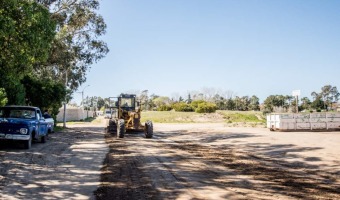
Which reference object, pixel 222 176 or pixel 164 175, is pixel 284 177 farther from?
pixel 164 175

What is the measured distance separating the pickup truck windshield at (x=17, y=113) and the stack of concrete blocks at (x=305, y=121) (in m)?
20.0

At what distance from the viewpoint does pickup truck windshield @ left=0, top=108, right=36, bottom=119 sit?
13.5 m

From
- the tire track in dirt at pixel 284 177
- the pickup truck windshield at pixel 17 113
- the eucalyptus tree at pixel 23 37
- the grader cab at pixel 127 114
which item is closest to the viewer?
the tire track in dirt at pixel 284 177

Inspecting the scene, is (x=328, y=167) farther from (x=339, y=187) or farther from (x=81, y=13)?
(x=81, y=13)

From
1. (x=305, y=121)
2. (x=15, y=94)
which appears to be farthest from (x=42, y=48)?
(x=305, y=121)

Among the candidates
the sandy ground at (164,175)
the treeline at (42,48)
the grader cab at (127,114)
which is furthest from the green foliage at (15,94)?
the sandy ground at (164,175)

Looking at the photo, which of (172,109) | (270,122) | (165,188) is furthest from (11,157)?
(172,109)

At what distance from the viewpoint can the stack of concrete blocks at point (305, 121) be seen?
2647 centimetres

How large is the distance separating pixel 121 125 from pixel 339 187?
1424 cm

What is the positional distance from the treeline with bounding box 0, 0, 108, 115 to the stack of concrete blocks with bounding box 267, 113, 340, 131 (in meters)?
17.5

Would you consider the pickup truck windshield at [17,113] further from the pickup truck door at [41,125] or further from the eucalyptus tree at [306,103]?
the eucalyptus tree at [306,103]

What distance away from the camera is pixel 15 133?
1270 centimetres

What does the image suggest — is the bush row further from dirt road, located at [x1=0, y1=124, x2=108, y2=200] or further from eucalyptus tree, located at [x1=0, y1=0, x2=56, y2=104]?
dirt road, located at [x1=0, y1=124, x2=108, y2=200]

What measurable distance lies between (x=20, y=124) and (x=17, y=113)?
122 cm
